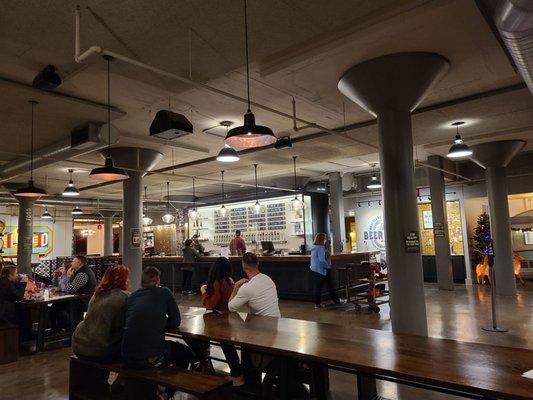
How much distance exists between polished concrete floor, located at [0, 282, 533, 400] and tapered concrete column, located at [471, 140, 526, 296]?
524 millimetres

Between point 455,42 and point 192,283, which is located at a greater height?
point 455,42

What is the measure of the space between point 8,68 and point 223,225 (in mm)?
12413

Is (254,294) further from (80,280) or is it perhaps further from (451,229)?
(451,229)

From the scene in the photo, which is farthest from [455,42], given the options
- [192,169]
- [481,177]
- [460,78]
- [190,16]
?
[481,177]

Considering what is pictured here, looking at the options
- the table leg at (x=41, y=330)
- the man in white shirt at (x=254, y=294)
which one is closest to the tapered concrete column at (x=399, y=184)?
the man in white shirt at (x=254, y=294)

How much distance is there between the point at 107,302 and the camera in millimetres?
3521

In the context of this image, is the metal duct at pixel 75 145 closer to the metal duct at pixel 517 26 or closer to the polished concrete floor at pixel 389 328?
the polished concrete floor at pixel 389 328

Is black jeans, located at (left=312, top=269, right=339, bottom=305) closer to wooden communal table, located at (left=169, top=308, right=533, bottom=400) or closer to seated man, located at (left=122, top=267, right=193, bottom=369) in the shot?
wooden communal table, located at (left=169, top=308, right=533, bottom=400)

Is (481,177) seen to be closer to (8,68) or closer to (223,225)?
(223,225)

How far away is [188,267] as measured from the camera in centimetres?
1196

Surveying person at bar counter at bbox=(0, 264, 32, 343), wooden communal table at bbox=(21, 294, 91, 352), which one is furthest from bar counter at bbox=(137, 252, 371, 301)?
person at bar counter at bbox=(0, 264, 32, 343)

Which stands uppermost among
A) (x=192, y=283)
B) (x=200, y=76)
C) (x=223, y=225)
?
(x=200, y=76)

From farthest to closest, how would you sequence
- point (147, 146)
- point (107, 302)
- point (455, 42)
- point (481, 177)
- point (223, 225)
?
1. point (223, 225)
2. point (481, 177)
3. point (147, 146)
4. point (455, 42)
5. point (107, 302)

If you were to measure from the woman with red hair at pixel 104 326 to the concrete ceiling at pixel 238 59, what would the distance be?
2.39 metres
